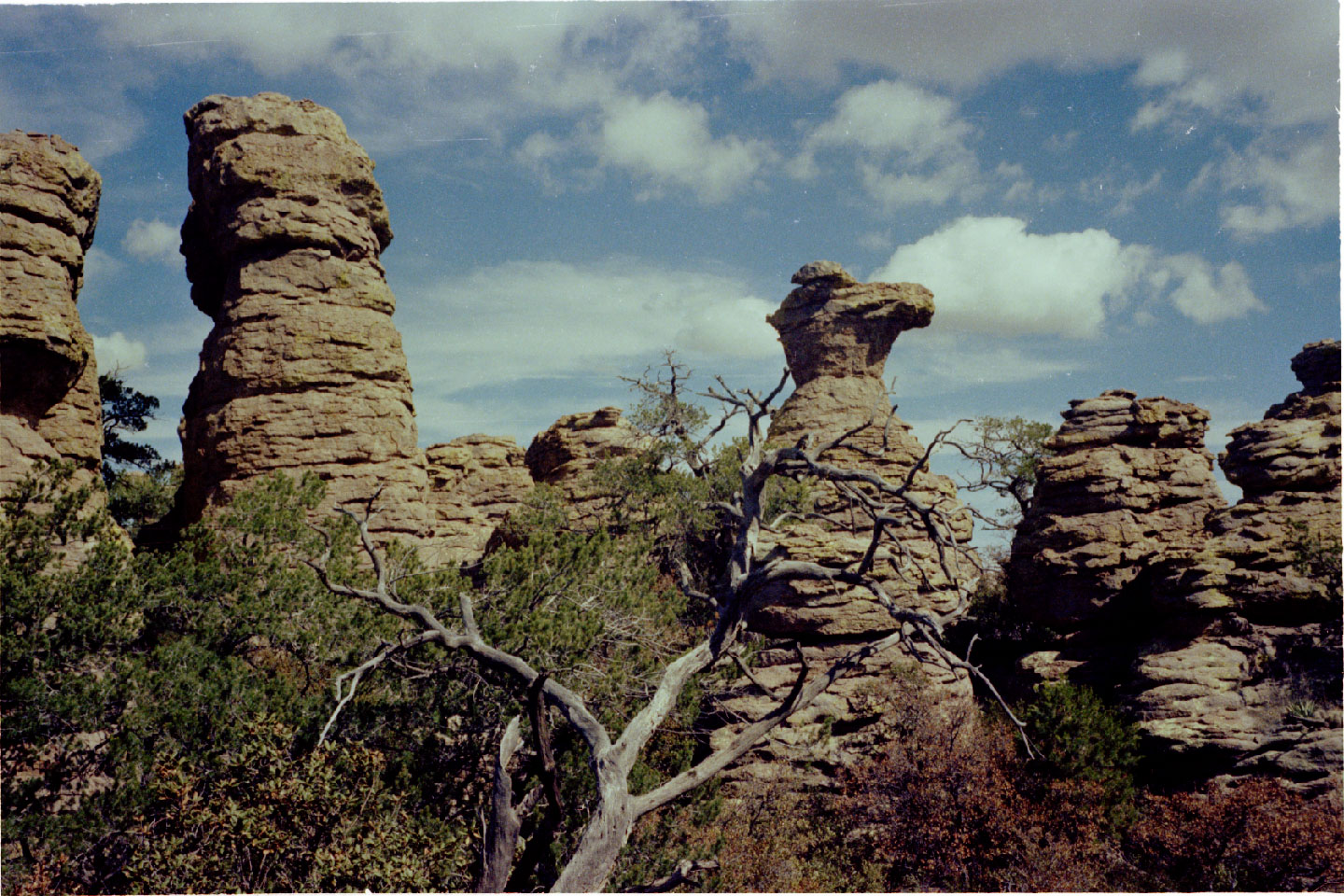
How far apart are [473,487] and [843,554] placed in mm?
16886

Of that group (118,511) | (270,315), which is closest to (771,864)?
(270,315)

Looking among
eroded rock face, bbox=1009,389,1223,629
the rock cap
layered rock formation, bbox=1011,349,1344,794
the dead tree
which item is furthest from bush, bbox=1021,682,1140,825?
the rock cap

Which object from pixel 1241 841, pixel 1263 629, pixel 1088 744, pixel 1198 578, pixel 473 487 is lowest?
pixel 1241 841

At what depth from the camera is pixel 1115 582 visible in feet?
76.5

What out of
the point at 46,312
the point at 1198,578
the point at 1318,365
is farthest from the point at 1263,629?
the point at 46,312

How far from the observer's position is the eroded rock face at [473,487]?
1236 inches

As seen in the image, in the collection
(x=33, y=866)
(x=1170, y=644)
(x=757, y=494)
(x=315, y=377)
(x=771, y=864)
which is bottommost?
(x=771, y=864)

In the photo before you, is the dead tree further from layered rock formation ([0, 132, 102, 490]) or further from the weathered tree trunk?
layered rock formation ([0, 132, 102, 490])

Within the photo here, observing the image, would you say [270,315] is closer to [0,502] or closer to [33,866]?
[0,502]

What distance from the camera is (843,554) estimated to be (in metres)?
23.8

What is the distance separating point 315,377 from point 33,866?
15.1 m

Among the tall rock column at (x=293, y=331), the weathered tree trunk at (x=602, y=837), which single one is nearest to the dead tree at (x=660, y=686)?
the weathered tree trunk at (x=602, y=837)

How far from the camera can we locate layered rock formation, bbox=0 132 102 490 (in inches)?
727

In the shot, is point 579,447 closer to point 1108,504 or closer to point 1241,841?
point 1108,504
